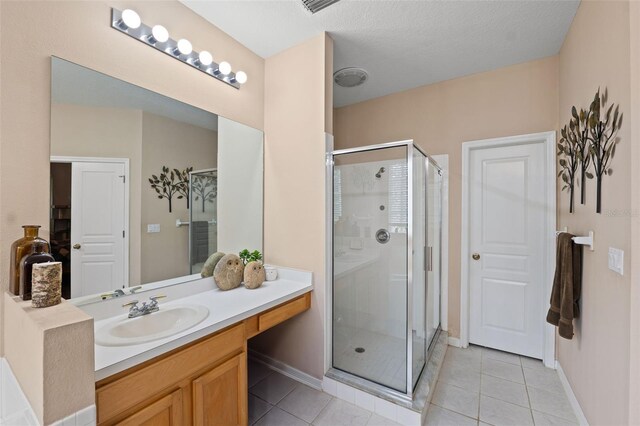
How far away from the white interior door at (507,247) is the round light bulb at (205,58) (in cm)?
250

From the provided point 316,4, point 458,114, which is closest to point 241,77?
point 316,4

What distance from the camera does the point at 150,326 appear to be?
1.48 m

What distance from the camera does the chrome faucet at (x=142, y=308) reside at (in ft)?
4.84

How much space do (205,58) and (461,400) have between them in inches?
119

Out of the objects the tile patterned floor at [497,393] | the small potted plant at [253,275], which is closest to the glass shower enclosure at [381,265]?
the tile patterned floor at [497,393]

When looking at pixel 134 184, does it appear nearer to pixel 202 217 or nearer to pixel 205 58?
pixel 202 217

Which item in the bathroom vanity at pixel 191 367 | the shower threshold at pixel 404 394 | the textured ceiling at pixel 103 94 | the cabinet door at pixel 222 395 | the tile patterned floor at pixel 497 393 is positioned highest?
the textured ceiling at pixel 103 94

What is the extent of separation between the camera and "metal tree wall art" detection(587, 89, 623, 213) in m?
1.36

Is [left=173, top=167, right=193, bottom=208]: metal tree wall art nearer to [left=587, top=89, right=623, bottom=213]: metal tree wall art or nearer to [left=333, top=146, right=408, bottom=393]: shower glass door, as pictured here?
[left=333, top=146, right=408, bottom=393]: shower glass door

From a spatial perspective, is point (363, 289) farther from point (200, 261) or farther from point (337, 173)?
point (200, 261)

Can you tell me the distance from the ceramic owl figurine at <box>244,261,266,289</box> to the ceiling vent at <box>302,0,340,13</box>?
1813 mm

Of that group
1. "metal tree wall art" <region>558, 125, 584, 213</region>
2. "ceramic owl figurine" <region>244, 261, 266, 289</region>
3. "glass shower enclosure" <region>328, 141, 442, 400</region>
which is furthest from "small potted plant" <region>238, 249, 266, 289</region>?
"metal tree wall art" <region>558, 125, 584, 213</region>

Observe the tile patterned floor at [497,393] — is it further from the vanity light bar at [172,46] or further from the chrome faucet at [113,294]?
the vanity light bar at [172,46]

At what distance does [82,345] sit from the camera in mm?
855
